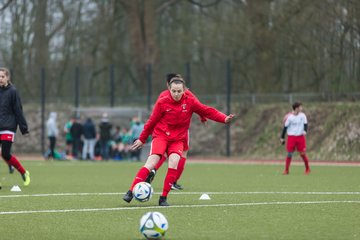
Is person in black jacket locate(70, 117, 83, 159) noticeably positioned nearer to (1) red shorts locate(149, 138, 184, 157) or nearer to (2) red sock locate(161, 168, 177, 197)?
(1) red shorts locate(149, 138, 184, 157)

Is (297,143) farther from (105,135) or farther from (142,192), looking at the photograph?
(105,135)

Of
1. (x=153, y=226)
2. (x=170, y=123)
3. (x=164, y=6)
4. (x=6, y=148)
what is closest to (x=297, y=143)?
(x=6, y=148)

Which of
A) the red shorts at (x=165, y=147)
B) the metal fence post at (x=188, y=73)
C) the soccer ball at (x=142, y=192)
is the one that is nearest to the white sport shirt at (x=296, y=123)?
the red shorts at (x=165, y=147)

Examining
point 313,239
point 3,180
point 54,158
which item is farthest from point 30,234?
point 54,158

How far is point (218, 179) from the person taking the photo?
21.1 m

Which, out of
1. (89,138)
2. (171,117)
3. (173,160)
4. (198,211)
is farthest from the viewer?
(89,138)

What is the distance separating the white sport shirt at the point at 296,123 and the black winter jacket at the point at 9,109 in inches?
356

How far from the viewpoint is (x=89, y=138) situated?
36.3 metres

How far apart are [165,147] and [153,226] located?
436 centimetres

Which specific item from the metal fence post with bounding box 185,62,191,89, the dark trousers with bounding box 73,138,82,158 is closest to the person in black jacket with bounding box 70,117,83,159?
the dark trousers with bounding box 73,138,82,158

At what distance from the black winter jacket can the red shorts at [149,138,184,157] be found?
150 inches

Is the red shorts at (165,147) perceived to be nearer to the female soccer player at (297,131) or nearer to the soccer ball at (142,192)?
the soccer ball at (142,192)

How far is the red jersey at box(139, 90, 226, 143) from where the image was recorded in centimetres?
1334

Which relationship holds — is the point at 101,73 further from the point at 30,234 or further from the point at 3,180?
the point at 30,234
